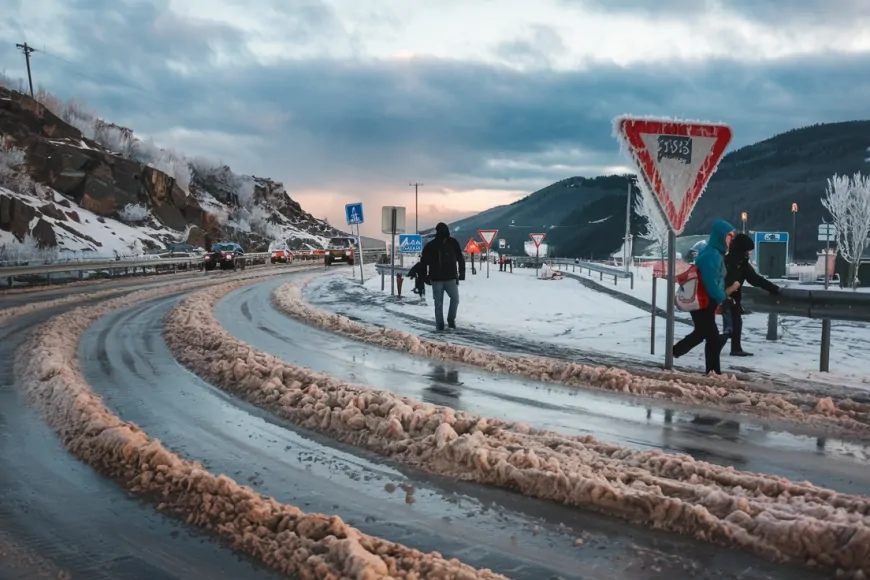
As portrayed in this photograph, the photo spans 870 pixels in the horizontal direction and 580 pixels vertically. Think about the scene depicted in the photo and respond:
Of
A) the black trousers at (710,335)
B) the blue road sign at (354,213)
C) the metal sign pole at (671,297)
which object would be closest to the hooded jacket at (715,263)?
the black trousers at (710,335)

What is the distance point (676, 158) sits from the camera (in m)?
8.75

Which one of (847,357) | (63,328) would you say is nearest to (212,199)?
(63,328)

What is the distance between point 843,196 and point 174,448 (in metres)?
83.5

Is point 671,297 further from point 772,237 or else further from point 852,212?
point 852,212

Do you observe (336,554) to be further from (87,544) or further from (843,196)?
(843,196)

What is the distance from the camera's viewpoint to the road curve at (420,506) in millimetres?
3582

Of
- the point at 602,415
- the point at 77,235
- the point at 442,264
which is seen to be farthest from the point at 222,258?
the point at 602,415

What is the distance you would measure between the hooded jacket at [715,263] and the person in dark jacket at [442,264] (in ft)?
18.3

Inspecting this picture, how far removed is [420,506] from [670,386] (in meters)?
4.50

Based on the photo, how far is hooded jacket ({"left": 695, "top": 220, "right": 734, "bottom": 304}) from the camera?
8859 millimetres

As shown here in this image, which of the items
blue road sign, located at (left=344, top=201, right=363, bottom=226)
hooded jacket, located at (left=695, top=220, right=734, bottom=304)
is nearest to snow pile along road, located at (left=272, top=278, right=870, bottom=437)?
hooded jacket, located at (left=695, top=220, right=734, bottom=304)

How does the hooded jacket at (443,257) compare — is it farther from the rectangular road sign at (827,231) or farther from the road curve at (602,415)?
the rectangular road sign at (827,231)

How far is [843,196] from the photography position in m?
74.4

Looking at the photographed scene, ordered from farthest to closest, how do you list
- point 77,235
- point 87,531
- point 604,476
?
1. point 77,235
2. point 604,476
3. point 87,531
